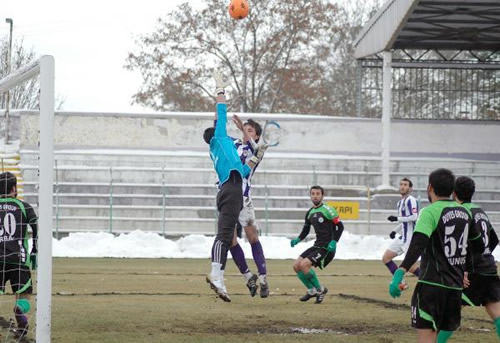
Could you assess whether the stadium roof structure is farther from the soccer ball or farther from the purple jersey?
the purple jersey

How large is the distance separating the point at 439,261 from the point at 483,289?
150cm

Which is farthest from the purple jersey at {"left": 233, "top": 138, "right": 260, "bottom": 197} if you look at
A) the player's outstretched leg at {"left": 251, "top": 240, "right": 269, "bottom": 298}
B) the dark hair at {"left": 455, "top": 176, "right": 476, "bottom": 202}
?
the dark hair at {"left": 455, "top": 176, "right": 476, "bottom": 202}

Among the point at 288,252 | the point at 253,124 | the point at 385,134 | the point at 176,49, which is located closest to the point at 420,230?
the point at 253,124

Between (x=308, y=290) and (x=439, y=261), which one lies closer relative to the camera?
(x=439, y=261)

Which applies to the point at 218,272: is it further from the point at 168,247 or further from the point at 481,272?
the point at 168,247

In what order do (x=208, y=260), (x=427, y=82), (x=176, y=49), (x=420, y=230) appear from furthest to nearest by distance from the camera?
(x=176, y=49) → (x=427, y=82) → (x=208, y=260) → (x=420, y=230)

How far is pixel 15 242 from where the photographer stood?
9836 millimetres

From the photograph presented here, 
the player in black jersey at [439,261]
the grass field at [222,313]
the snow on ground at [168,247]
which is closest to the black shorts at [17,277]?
the grass field at [222,313]

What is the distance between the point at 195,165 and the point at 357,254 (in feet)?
28.9

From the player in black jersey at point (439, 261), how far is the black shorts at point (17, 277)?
148 inches

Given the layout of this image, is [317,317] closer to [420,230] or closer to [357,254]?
[420,230]

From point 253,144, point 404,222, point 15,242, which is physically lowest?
point 404,222

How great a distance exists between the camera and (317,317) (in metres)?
11.3

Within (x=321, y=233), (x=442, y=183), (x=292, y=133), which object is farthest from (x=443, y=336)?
(x=292, y=133)
